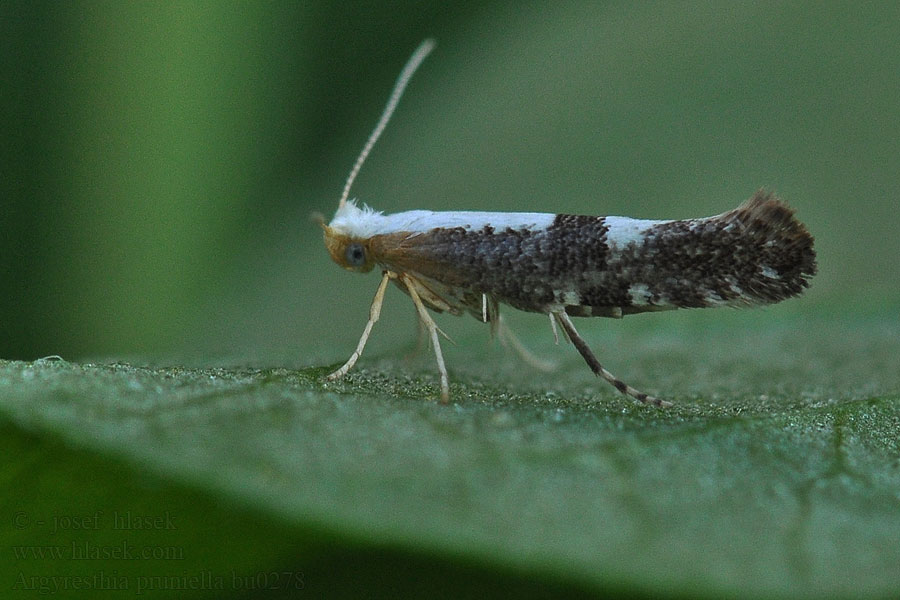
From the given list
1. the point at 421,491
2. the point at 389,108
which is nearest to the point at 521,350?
the point at 389,108

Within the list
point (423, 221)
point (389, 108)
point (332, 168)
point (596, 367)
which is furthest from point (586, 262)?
point (332, 168)

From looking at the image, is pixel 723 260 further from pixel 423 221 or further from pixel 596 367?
pixel 423 221

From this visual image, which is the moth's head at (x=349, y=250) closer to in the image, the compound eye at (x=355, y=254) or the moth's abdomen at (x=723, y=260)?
the compound eye at (x=355, y=254)

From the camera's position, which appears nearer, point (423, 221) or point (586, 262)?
point (586, 262)

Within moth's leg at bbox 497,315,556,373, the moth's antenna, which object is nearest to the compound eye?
the moth's antenna

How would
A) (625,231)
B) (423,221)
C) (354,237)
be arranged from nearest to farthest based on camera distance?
(625,231) < (423,221) < (354,237)

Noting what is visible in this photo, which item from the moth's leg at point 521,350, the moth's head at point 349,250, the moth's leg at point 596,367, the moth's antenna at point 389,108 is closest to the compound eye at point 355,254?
the moth's head at point 349,250

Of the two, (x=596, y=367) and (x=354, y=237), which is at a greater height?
(x=354, y=237)

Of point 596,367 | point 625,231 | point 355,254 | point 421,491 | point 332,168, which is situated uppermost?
point 332,168

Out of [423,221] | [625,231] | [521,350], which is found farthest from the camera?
[521,350]
